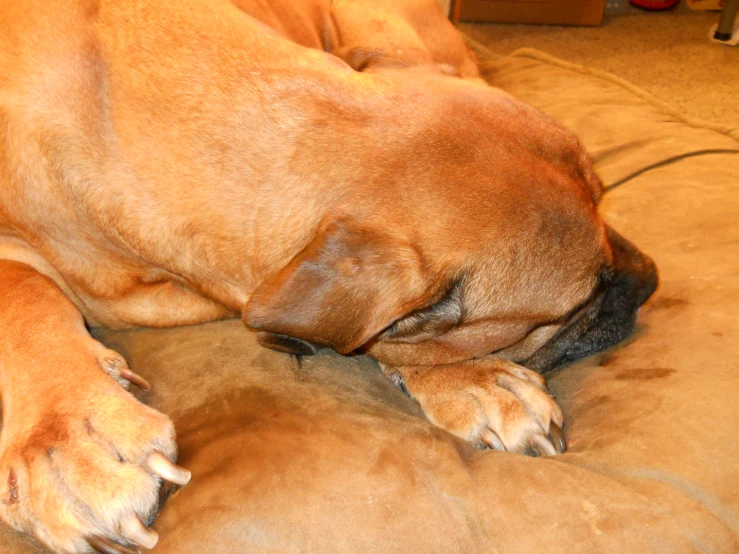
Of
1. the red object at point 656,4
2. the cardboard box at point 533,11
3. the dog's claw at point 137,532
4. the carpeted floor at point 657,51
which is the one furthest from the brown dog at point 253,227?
the red object at point 656,4

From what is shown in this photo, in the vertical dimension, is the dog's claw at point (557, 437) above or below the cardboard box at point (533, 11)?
below

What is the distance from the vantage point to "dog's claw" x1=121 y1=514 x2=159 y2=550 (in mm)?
1369

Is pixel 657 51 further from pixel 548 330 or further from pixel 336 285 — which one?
pixel 336 285

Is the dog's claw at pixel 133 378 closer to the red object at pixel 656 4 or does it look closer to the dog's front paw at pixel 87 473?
the dog's front paw at pixel 87 473

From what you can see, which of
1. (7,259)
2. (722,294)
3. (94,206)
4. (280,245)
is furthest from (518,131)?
(7,259)

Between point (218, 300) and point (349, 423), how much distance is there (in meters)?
0.50

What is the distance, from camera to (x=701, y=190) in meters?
2.46

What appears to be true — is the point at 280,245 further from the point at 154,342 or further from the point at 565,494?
the point at 565,494

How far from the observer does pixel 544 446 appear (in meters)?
1.67

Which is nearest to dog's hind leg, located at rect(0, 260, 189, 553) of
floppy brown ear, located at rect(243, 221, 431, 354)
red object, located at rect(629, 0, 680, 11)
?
floppy brown ear, located at rect(243, 221, 431, 354)

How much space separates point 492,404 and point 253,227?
743mm

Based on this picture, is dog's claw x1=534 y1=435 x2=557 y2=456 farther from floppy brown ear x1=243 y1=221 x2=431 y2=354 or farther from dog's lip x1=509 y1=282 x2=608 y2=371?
floppy brown ear x1=243 y1=221 x2=431 y2=354

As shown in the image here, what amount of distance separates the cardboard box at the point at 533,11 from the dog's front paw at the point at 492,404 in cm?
465

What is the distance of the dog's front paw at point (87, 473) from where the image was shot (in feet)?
4.49
